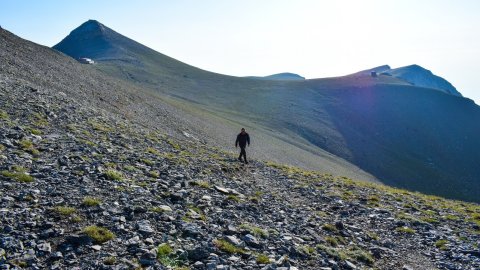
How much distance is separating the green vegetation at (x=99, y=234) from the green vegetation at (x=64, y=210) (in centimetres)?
137

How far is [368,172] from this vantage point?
323ft

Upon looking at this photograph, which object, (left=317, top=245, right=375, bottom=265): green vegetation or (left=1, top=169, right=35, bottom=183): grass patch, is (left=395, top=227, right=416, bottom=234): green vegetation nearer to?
(left=317, top=245, right=375, bottom=265): green vegetation

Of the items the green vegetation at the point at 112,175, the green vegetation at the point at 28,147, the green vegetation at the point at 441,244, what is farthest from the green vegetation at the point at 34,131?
the green vegetation at the point at 441,244

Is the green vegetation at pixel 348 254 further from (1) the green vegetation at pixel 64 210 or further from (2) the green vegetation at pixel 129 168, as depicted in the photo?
(2) the green vegetation at pixel 129 168

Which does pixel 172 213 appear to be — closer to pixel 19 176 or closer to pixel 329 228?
pixel 19 176

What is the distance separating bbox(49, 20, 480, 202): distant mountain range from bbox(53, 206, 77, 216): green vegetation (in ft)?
163

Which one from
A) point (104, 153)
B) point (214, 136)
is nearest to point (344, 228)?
point (104, 153)

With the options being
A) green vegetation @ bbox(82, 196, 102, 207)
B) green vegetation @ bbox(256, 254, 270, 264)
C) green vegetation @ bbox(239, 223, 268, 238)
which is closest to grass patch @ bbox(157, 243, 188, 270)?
green vegetation @ bbox(256, 254, 270, 264)

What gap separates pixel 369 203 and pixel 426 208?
537 centimetres

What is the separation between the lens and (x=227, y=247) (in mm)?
13133

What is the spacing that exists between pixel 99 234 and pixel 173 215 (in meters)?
3.79

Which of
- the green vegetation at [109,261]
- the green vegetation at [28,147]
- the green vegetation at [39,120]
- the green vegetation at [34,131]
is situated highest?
the green vegetation at [39,120]

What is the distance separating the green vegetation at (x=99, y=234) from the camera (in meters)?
11.9

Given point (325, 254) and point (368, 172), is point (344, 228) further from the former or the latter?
point (368, 172)
